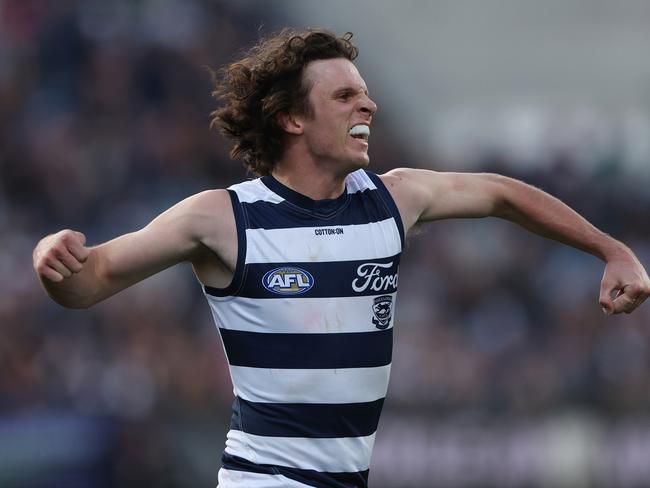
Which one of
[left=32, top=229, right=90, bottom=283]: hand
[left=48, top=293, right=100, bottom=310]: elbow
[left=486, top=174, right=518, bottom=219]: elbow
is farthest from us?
[left=486, top=174, right=518, bottom=219]: elbow

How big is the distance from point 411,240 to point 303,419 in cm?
576

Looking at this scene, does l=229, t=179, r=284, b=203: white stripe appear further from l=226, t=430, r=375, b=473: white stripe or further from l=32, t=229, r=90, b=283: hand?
l=226, t=430, r=375, b=473: white stripe

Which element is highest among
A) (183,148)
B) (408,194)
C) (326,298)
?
(183,148)

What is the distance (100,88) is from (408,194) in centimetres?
924

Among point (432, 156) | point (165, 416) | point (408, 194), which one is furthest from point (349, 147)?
point (432, 156)

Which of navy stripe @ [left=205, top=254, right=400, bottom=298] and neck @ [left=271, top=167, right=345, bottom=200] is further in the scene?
neck @ [left=271, top=167, right=345, bottom=200]

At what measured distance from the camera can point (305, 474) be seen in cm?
493

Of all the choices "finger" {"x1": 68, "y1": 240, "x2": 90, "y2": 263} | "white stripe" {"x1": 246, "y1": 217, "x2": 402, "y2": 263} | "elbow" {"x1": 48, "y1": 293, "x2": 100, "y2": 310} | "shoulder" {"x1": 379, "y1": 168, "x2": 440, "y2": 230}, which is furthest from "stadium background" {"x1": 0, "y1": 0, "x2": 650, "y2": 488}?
"finger" {"x1": 68, "y1": 240, "x2": 90, "y2": 263}

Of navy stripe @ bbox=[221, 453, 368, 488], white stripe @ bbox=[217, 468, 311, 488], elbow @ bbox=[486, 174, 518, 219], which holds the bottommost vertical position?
white stripe @ bbox=[217, 468, 311, 488]

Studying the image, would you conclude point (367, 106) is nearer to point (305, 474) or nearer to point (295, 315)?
point (295, 315)

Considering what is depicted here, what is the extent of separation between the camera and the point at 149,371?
1123 centimetres

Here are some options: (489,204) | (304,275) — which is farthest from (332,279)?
(489,204)

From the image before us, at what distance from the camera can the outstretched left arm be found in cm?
539

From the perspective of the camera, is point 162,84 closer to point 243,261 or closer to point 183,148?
point 183,148
